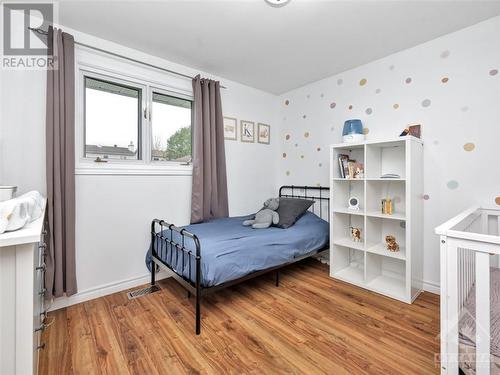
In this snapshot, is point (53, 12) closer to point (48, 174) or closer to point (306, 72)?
point (48, 174)

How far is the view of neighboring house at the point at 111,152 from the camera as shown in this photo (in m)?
2.32

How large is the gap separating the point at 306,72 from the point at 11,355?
334 centimetres

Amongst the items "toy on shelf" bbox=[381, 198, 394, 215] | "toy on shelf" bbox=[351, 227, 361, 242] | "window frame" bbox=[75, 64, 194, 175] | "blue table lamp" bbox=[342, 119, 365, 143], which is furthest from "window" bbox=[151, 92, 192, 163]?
"toy on shelf" bbox=[381, 198, 394, 215]

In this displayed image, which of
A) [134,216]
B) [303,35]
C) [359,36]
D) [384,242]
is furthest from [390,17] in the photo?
[134,216]

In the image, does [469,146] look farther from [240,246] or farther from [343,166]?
[240,246]

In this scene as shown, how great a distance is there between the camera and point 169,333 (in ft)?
5.71

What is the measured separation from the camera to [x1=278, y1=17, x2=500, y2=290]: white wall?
6.64 ft

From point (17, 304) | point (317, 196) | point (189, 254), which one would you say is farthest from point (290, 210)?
point (17, 304)

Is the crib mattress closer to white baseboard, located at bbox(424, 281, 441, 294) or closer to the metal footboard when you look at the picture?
white baseboard, located at bbox(424, 281, 441, 294)

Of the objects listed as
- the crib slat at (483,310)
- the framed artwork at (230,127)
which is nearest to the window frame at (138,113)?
the framed artwork at (230,127)

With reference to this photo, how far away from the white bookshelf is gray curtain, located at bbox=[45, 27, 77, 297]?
2.51 meters

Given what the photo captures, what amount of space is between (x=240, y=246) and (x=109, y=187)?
139cm

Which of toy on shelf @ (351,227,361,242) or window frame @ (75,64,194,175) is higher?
window frame @ (75,64,194,175)

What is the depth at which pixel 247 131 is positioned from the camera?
3469mm
